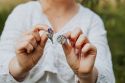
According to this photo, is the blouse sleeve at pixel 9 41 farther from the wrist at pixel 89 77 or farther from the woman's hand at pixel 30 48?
the wrist at pixel 89 77

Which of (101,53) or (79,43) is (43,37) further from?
(101,53)

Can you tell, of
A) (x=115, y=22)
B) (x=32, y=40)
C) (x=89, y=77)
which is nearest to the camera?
(x=32, y=40)

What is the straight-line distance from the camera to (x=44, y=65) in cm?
206

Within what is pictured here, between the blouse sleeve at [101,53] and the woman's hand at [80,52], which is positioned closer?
the woman's hand at [80,52]

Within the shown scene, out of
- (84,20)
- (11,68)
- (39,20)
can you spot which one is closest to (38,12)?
(39,20)

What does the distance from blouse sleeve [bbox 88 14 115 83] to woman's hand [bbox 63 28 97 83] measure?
0.61 feet

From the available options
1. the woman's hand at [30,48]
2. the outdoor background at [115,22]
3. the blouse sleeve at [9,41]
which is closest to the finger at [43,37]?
the woman's hand at [30,48]

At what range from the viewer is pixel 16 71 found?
1899 mm

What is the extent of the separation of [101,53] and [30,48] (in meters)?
0.43

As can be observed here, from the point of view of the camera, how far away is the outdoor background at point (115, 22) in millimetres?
3715

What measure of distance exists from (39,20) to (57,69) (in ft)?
0.71

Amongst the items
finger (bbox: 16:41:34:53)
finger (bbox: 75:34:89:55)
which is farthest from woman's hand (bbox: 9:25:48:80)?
finger (bbox: 75:34:89:55)

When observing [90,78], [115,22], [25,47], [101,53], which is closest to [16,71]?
[25,47]

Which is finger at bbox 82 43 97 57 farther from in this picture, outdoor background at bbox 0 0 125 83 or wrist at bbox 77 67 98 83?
outdoor background at bbox 0 0 125 83
